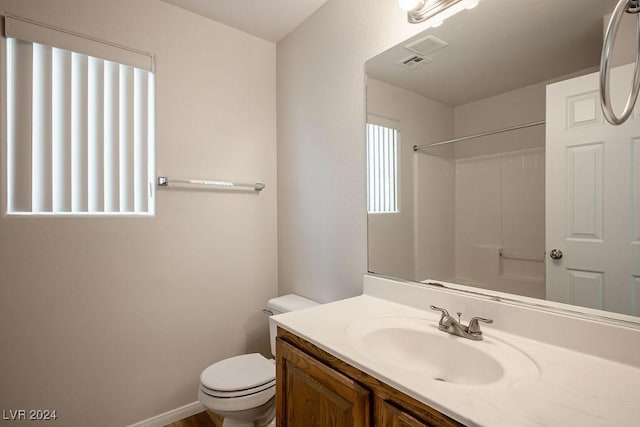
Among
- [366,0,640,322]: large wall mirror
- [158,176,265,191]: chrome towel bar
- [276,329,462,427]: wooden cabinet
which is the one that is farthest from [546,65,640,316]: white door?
[158,176,265,191]: chrome towel bar

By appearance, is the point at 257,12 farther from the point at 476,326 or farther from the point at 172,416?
the point at 172,416

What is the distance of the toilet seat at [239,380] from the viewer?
4.33ft

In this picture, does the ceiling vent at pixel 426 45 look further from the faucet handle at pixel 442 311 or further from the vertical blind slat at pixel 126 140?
the vertical blind slat at pixel 126 140

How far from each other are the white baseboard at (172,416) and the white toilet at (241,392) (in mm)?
477

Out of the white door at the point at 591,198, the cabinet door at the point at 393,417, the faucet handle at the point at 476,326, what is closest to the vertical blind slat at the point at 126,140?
the cabinet door at the point at 393,417

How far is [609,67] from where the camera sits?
2.56ft

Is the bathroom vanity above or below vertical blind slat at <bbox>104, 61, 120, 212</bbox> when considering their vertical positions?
below

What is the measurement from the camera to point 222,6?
1707 mm

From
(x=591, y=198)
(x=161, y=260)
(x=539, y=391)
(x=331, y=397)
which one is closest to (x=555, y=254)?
(x=591, y=198)

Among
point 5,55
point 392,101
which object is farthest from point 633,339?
point 5,55

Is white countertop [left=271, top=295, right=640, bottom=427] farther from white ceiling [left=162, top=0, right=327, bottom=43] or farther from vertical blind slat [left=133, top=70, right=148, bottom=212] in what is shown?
white ceiling [left=162, top=0, right=327, bottom=43]

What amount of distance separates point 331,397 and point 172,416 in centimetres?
136

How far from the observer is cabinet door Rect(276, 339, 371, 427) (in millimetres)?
782

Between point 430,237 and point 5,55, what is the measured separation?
2013 millimetres
